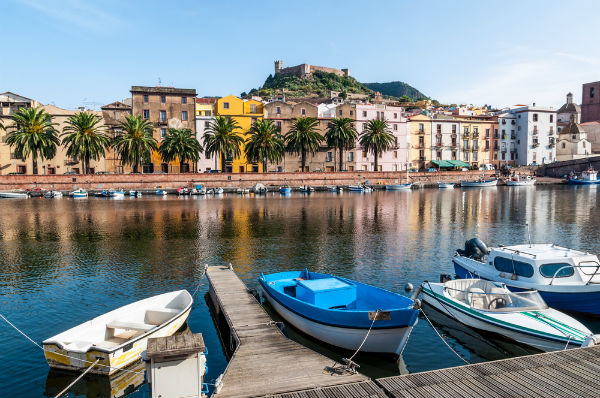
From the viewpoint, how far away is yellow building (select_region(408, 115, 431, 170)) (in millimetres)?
112562

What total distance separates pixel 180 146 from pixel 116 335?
3001 inches

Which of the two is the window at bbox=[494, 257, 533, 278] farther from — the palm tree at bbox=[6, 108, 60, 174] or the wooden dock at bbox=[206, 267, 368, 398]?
the palm tree at bbox=[6, 108, 60, 174]

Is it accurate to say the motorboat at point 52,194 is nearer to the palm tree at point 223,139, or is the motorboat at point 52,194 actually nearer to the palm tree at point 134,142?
the palm tree at point 134,142

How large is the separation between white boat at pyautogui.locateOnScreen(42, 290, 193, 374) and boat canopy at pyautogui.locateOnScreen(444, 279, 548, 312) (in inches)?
436

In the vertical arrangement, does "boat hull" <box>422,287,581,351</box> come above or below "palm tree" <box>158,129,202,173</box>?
below

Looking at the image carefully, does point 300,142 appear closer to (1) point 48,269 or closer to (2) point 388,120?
(2) point 388,120

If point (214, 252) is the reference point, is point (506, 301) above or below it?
above

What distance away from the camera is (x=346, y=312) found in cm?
1416

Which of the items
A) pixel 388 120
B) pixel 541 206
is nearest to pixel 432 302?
pixel 541 206

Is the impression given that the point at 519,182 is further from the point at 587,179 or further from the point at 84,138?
the point at 84,138

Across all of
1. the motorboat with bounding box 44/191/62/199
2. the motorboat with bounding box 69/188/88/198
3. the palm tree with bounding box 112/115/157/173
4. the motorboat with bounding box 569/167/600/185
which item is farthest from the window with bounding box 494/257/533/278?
the motorboat with bounding box 569/167/600/185

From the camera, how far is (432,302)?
19.2 metres

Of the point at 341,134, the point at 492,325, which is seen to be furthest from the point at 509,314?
the point at 341,134

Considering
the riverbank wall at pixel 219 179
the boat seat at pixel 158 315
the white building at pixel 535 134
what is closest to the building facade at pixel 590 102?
the white building at pixel 535 134
